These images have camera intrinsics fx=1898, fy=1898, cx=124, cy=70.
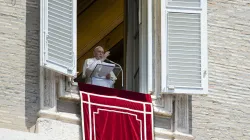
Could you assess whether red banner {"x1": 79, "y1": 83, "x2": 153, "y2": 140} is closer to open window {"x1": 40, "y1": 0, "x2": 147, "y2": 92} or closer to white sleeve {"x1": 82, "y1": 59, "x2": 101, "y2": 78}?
open window {"x1": 40, "y1": 0, "x2": 147, "y2": 92}

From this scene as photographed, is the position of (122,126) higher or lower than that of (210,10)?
lower

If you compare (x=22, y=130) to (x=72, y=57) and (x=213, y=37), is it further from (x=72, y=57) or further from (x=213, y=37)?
(x=213, y=37)

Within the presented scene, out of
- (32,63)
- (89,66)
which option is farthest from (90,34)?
(32,63)

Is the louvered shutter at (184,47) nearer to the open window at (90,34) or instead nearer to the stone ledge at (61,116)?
the open window at (90,34)

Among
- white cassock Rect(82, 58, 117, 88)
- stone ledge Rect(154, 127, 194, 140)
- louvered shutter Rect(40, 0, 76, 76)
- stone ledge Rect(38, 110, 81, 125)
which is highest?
louvered shutter Rect(40, 0, 76, 76)

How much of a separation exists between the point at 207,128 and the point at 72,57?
1933 millimetres

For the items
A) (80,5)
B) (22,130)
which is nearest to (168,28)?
(22,130)

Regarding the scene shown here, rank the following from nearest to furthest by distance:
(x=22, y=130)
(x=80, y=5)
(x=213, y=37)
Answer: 1. (x=22, y=130)
2. (x=213, y=37)
3. (x=80, y=5)

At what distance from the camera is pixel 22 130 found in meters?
20.5

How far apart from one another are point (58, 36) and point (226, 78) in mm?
2340

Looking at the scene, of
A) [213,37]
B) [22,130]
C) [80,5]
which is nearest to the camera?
[22,130]

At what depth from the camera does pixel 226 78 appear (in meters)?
22.2

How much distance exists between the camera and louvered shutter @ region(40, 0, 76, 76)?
20.8 meters

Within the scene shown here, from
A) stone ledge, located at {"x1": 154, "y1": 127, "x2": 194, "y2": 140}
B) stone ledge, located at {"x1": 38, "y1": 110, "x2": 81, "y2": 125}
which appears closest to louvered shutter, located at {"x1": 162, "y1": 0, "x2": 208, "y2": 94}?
stone ledge, located at {"x1": 154, "y1": 127, "x2": 194, "y2": 140}
